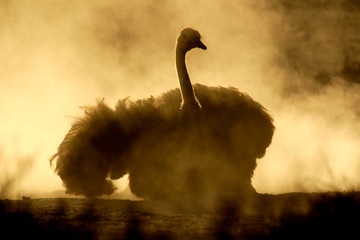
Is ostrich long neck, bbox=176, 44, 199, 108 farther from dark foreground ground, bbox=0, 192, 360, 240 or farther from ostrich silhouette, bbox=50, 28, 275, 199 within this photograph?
dark foreground ground, bbox=0, 192, 360, 240

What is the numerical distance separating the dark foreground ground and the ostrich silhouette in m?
1.49

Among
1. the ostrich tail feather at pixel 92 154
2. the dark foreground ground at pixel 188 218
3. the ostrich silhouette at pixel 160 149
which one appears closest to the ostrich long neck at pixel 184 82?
the ostrich silhouette at pixel 160 149

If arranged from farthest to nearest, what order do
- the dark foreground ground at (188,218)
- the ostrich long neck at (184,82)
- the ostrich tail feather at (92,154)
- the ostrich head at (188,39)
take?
the ostrich head at (188,39) < the ostrich long neck at (184,82) < the ostrich tail feather at (92,154) < the dark foreground ground at (188,218)

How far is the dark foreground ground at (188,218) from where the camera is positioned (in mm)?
3006

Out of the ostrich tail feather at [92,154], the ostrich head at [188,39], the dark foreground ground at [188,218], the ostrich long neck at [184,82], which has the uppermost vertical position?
the ostrich head at [188,39]

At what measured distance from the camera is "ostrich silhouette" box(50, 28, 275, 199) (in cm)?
588

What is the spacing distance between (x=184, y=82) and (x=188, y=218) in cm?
322

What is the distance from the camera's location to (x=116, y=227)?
10.4ft

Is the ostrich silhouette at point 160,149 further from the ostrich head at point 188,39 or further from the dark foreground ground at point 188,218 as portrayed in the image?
the dark foreground ground at point 188,218

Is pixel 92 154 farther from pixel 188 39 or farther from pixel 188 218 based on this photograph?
pixel 188 218

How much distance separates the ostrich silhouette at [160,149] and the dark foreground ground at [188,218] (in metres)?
1.49

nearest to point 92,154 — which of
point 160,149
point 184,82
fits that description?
point 160,149

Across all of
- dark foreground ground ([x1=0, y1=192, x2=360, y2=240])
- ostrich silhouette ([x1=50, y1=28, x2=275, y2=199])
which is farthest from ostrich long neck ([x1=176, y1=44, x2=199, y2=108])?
dark foreground ground ([x1=0, y1=192, x2=360, y2=240])

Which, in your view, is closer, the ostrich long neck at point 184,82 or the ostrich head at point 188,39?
the ostrich long neck at point 184,82
